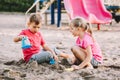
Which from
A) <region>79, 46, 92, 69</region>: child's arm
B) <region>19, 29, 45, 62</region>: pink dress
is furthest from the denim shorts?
<region>79, 46, 92, 69</region>: child's arm

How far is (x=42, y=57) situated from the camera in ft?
16.4

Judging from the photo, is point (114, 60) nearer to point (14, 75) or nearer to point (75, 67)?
point (75, 67)

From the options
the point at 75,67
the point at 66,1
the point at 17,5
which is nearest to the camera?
the point at 75,67

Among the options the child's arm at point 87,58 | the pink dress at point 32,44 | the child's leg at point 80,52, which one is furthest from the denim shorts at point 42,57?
the child's arm at point 87,58

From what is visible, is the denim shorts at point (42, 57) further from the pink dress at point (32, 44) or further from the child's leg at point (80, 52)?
the child's leg at point (80, 52)

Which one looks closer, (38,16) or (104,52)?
(38,16)

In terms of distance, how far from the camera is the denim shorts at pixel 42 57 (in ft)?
16.4

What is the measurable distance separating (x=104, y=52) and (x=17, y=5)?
1659 cm

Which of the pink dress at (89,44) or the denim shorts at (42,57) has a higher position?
the pink dress at (89,44)

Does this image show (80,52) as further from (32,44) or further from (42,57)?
(32,44)

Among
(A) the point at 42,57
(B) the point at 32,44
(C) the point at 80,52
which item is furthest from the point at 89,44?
(B) the point at 32,44

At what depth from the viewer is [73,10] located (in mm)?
13062

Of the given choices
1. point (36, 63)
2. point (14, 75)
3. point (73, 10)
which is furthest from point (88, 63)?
point (73, 10)

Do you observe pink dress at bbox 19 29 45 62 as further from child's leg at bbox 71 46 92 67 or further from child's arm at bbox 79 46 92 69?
Result: child's arm at bbox 79 46 92 69
